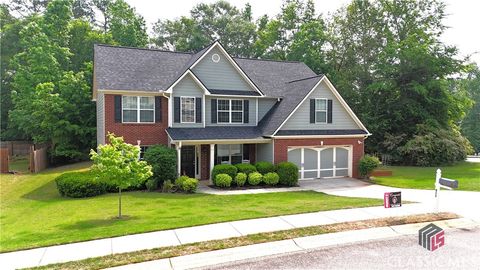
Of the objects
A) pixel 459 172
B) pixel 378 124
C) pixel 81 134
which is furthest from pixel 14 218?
pixel 378 124

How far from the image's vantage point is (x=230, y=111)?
2305 centimetres

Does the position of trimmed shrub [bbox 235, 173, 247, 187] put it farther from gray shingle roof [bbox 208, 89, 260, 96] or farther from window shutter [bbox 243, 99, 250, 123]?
gray shingle roof [bbox 208, 89, 260, 96]

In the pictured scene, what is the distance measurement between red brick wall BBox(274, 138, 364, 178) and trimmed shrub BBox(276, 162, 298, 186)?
1.16 m

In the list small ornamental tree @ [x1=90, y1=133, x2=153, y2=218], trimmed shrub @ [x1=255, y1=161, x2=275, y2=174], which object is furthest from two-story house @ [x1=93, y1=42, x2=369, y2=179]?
small ornamental tree @ [x1=90, y1=133, x2=153, y2=218]

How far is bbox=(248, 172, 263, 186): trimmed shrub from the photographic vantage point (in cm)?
1978

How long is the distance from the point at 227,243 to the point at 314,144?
14.3 m

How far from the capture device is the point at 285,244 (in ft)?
30.9

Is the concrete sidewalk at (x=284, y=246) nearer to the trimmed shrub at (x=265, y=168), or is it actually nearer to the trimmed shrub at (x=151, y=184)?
the trimmed shrub at (x=265, y=168)

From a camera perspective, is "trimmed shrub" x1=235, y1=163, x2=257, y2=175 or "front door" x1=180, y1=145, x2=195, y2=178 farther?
"front door" x1=180, y1=145, x2=195, y2=178

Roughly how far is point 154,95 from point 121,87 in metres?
1.94

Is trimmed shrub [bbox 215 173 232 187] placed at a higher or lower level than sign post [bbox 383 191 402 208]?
lower

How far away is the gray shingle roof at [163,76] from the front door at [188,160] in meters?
1.39

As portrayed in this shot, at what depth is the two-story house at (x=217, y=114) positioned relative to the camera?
814 inches

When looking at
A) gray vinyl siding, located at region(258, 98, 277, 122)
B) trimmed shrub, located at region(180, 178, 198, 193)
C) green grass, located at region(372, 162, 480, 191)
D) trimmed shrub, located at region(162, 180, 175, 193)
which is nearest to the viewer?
trimmed shrub, located at region(180, 178, 198, 193)
